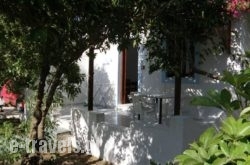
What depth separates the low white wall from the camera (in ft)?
26.8

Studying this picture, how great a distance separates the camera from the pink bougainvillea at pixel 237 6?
771 cm

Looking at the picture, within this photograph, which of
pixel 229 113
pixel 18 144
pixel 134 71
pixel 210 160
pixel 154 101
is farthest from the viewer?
pixel 134 71

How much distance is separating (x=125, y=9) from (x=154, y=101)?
4629mm

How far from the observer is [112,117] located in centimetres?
1165

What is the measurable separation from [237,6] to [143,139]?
3.14m

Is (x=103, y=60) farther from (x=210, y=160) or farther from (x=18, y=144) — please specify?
(x=210, y=160)

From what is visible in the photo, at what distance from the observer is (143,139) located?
9.01 meters

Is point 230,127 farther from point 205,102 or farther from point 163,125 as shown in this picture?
point 163,125

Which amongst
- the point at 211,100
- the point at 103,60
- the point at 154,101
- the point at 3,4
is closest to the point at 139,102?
the point at 154,101

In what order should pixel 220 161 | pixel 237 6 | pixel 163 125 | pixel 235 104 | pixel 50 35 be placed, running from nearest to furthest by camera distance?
pixel 220 161, pixel 235 104, pixel 50 35, pixel 237 6, pixel 163 125

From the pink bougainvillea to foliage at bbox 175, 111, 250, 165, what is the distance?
5.61 meters

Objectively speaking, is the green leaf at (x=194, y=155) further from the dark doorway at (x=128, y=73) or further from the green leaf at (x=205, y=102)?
the dark doorway at (x=128, y=73)

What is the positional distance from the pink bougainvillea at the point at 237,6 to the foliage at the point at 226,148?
5611 mm

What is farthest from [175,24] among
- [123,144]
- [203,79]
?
[123,144]
